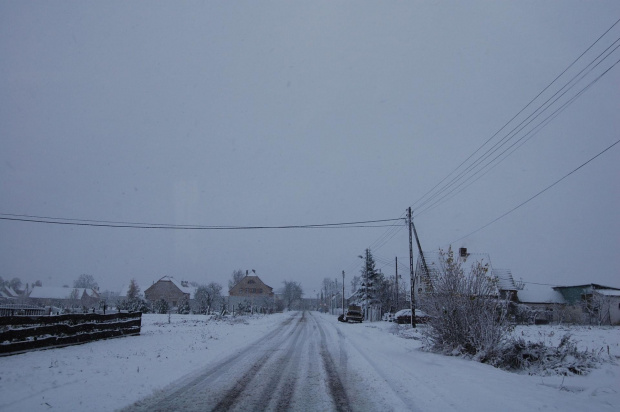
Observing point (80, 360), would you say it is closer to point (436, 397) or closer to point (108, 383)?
point (108, 383)

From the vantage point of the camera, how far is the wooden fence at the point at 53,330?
35.9ft

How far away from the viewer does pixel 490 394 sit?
24.2 ft

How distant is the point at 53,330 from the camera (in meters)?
12.6

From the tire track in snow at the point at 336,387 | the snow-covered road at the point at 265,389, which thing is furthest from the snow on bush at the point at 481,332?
the tire track in snow at the point at 336,387

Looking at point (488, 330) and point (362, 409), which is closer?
point (362, 409)

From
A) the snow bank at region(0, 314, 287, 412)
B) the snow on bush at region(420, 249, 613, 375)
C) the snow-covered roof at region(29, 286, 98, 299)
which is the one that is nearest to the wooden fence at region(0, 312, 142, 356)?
the snow bank at region(0, 314, 287, 412)

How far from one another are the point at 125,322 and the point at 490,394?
51.8 ft

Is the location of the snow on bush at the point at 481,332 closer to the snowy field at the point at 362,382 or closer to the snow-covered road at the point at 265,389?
the snowy field at the point at 362,382

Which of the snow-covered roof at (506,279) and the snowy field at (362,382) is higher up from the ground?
the snow-covered roof at (506,279)

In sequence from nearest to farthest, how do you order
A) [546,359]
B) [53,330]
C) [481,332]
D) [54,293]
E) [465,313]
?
[546,359]
[481,332]
[53,330]
[465,313]
[54,293]

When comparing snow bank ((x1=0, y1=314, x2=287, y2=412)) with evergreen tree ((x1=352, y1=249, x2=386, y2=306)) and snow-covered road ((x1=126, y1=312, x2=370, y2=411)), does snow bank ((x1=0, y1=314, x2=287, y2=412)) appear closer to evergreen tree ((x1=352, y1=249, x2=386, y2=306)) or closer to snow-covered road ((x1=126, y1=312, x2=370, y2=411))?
snow-covered road ((x1=126, y1=312, x2=370, y2=411))

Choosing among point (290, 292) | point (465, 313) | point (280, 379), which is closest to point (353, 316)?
point (465, 313)

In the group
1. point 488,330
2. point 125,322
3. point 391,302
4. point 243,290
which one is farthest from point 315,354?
point 243,290

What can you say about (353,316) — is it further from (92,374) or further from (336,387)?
(92,374)
